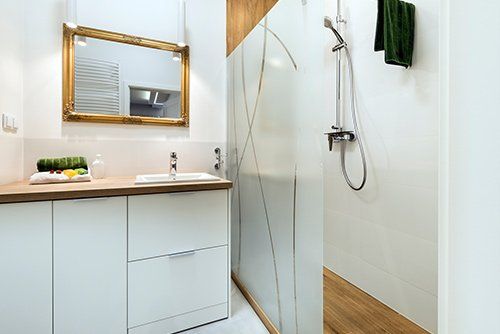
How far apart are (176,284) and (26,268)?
73cm

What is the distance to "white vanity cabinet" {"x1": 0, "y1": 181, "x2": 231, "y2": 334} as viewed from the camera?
4.01 ft

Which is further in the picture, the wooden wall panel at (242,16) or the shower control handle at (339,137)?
the shower control handle at (339,137)

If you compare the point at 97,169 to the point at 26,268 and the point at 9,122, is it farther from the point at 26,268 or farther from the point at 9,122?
the point at 26,268

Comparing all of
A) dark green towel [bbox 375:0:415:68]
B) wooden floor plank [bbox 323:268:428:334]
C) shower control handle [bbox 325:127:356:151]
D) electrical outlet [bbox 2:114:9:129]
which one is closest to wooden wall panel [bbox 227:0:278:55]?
dark green towel [bbox 375:0:415:68]

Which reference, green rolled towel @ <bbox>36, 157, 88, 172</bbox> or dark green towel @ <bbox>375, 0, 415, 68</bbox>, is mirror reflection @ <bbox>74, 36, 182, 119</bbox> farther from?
dark green towel @ <bbox>375, 0, 415, 68</bbox>

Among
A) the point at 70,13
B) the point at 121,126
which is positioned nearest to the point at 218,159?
the point at 121,126

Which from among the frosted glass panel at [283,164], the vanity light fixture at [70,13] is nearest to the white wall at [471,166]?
the frosted glass panel at [283,164]

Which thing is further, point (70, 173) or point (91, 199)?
point (70, 173)

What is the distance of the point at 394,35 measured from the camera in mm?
1463

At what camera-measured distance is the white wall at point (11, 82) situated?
1507 mm

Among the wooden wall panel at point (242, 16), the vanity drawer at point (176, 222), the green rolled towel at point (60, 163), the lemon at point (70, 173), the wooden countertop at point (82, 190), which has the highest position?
the wooden wall panel at point (242, 16)

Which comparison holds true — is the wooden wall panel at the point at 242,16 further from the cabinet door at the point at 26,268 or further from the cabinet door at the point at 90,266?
the cabinet door at the point at 26,268

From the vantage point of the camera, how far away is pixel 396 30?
1470 mm

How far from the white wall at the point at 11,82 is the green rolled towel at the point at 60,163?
0.49 feet
